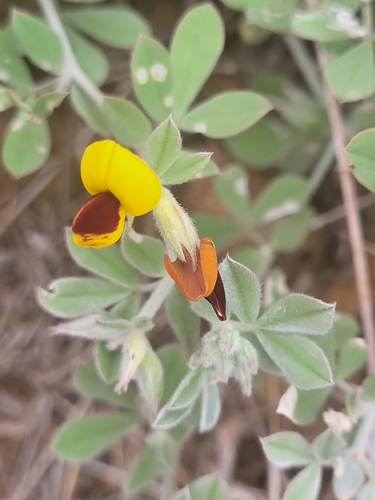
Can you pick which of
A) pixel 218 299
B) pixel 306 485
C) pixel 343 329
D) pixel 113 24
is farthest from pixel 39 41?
pixel 306 485

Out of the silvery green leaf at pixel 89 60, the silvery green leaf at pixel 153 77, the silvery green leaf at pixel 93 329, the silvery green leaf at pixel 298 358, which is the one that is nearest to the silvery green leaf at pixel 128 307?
the silvery green leaf at pixel 93 329

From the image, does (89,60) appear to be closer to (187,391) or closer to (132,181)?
(132,181)

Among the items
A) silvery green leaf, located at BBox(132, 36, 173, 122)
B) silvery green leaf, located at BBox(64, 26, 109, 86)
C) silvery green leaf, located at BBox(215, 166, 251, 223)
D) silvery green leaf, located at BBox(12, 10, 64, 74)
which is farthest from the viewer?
silvery green leaf, located at BBox(215, 166, 251, 223)

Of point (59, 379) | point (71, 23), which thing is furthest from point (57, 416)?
point (71, 23)

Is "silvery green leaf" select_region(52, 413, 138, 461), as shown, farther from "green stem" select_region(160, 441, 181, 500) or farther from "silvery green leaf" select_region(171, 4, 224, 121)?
"silvery green leaf" select_region(171, 4, 224, 121)

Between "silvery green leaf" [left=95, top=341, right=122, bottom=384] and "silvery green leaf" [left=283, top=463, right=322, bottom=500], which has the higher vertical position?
"silvery green leaf" [left=95, top=341, right=122, bottom=384]

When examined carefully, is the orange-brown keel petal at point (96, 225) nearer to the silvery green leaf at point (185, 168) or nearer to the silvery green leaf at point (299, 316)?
the silvery green leaf at point (185, 168)

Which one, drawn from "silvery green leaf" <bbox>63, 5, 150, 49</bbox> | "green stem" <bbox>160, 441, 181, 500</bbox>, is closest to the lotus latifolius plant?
"green stem" <bbox>160, 441, 181, 500</bbox>

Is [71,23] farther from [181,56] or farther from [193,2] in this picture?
[181,56]

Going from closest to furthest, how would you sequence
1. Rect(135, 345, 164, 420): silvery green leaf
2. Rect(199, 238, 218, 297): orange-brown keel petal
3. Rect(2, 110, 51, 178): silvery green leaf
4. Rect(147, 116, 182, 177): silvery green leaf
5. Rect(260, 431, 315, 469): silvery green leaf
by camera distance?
Rect(199, 238, 218, 297): orange-brown keel petal → Rect(147, 116, 182, 177): silvery green leaf → Rect(135, 345, 164, 420): silvery green leaf → Rect(260, 431, 315, 469): silvery green leaf → Rect(2, 110, 51, 178): silvery green leaf
